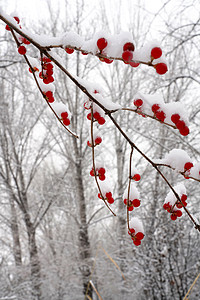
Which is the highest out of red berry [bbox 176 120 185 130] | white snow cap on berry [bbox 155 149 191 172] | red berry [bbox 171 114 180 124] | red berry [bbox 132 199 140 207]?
red berry [bbox 171 114 180 124]

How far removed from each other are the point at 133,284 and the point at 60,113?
5736 mm

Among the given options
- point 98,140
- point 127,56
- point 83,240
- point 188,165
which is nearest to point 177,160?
point 188,165

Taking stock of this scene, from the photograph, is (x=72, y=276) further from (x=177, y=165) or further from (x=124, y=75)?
(x=177, y=165)

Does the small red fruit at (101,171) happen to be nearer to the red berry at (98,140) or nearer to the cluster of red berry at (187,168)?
the red berry at (98,140)

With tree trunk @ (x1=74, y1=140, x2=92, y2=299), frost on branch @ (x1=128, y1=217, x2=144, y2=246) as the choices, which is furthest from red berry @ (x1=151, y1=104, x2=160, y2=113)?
tree trunk @ (x1=74, y1=140, x2=92, y2=299)

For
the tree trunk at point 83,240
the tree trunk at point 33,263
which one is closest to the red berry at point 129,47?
the tree trunk at point 83,240

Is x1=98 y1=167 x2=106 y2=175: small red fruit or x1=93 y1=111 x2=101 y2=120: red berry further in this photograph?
x1=98 y1=167 x2=106 y2=175: small red fruit

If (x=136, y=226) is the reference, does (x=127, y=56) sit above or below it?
above

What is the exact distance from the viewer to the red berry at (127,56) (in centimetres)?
55

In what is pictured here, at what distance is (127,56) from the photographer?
1.81 feet

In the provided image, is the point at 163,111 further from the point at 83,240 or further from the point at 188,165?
the point at 83,240

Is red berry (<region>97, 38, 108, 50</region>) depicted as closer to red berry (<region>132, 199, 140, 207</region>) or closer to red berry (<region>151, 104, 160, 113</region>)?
red berry (<region>151, 104, 160, 113</region>)

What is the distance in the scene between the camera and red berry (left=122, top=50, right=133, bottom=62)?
0.55 m

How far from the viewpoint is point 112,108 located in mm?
685
